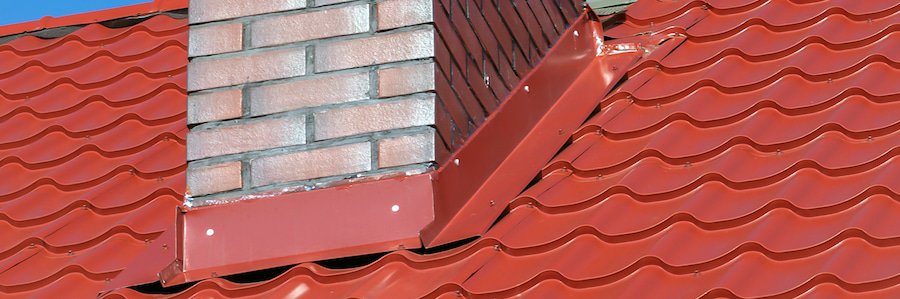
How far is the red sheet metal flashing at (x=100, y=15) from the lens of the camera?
6.67 metres

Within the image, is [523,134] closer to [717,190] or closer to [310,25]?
[310,25]

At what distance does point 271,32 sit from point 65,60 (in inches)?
79.4

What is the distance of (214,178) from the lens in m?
4.63

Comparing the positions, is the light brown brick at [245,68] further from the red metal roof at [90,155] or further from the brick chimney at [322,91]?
the red metal roof at [90,155]

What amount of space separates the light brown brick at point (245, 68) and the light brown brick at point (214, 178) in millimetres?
253

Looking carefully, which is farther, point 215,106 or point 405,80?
point 215,106

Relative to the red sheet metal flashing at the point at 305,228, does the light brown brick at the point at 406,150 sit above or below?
above

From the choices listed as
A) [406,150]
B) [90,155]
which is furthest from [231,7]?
[90,155]

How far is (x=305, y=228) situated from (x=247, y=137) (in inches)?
14.1

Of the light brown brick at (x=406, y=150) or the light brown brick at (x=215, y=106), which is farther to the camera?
the light brown brick at (x=215, y=106)

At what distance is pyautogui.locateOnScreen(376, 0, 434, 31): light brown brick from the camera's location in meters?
4.61

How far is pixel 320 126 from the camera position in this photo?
15.0ft

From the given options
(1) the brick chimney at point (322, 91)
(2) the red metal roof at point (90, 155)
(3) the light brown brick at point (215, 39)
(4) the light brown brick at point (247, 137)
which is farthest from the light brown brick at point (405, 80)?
(2) the red metal roof at point (90, 155)

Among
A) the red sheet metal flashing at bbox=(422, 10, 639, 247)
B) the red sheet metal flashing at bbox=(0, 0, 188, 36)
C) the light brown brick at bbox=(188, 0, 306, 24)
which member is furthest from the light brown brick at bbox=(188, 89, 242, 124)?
the red sheet metal flashing at bbox=(0, 0, 188, 36)
